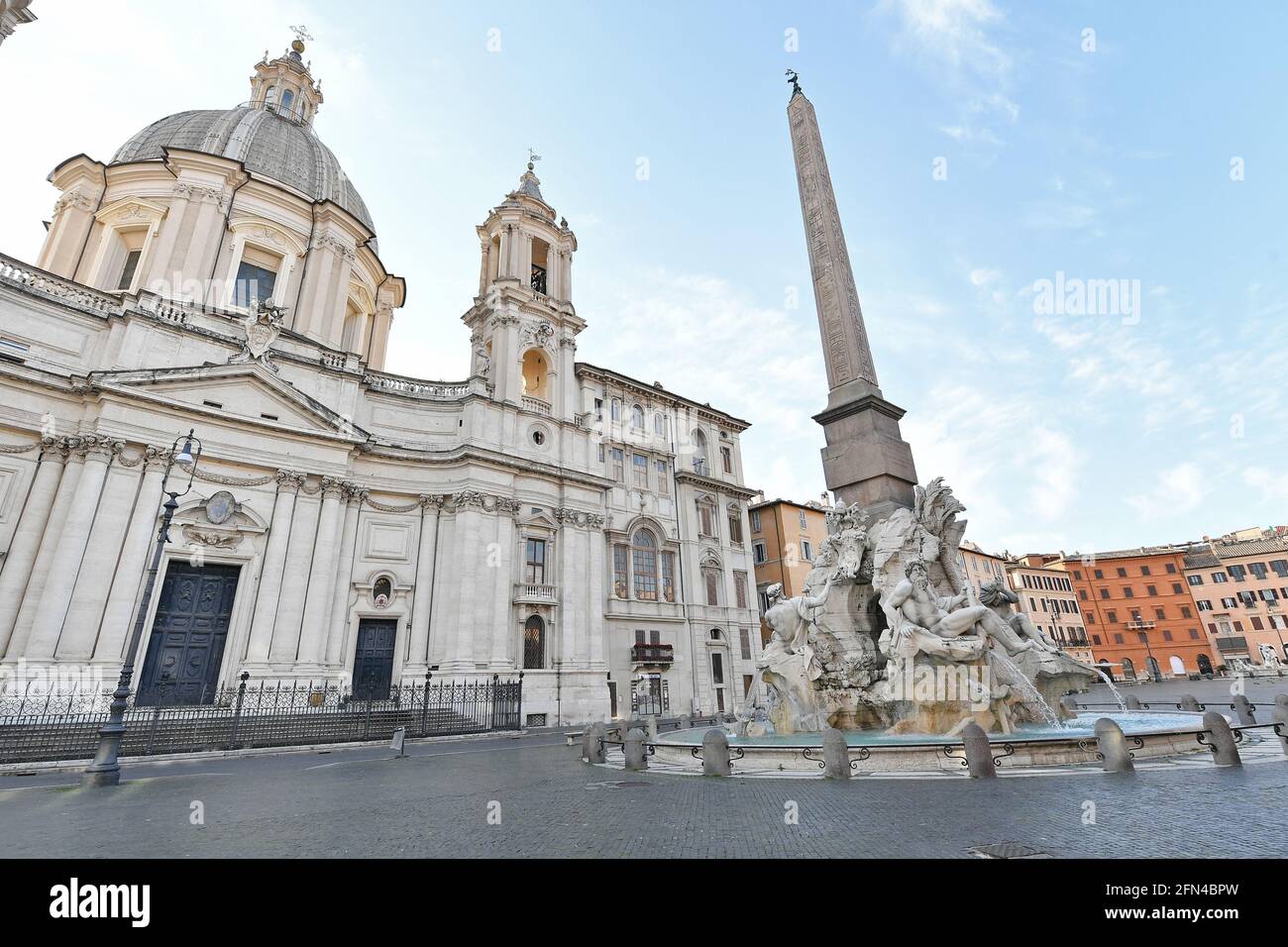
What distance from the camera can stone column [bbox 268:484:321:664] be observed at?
21.1 m

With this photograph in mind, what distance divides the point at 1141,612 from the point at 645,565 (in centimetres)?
5494

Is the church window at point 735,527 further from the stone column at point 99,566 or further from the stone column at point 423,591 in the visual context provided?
the stone column at point 99,566

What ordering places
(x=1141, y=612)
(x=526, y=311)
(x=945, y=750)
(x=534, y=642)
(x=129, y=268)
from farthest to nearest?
(x=1141, y=612)
(x=526, y=311)
(x=129, y=268)
(x=534, y=642)
(x=945, y=750)

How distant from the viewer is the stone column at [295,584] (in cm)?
2111

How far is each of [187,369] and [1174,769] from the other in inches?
1114

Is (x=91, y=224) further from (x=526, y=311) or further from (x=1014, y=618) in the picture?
(x=1014, y=618)

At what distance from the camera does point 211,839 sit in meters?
5.36

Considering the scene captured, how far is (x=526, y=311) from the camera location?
31422 mm

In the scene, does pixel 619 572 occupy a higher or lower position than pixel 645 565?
lower

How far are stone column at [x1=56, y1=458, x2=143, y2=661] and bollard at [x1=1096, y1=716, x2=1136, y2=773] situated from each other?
25116 mm

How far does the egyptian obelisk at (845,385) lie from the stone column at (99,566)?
22398 millimetres

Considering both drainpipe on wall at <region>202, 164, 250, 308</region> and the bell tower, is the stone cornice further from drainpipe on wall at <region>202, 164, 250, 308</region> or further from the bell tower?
drainpipe on wall at <region>202, 164, 250, 308</region>

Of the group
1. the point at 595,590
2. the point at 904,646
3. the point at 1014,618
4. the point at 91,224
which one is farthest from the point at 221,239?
the point at 1014,618
